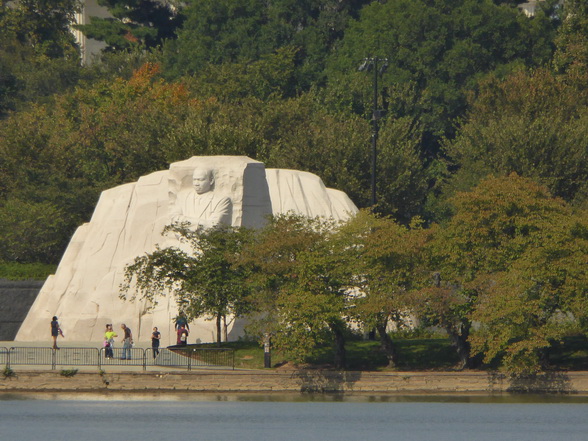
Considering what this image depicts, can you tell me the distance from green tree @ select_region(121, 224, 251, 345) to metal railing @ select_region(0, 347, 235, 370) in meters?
1.91

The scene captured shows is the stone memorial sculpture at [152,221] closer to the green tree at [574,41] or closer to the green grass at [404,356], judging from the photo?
the green grass at [404,356]

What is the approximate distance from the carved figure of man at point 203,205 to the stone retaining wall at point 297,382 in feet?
30.1

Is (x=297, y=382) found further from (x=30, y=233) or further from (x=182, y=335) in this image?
(x=30, y=233)

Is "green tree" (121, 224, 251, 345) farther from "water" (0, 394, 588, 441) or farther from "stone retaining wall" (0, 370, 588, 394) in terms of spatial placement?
"water" (0, 394, 588, 441)

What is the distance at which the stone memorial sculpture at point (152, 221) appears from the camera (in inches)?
2195

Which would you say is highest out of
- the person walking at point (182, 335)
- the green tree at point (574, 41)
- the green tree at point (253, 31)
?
the green tree at point (253, 31)

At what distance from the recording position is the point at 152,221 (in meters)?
58.8

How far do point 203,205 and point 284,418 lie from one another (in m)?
13.8

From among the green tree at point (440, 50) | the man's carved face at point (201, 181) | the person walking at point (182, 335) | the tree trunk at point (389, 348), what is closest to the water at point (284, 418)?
the tree trunk at point (389, 348)

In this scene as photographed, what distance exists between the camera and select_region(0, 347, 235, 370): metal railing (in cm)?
4850

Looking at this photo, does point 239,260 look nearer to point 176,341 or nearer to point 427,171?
point 176,341

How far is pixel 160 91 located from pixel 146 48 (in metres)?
22.6

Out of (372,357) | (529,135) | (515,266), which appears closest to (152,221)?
(372,357)

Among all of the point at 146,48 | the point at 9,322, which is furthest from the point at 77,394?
the point at 146,48
